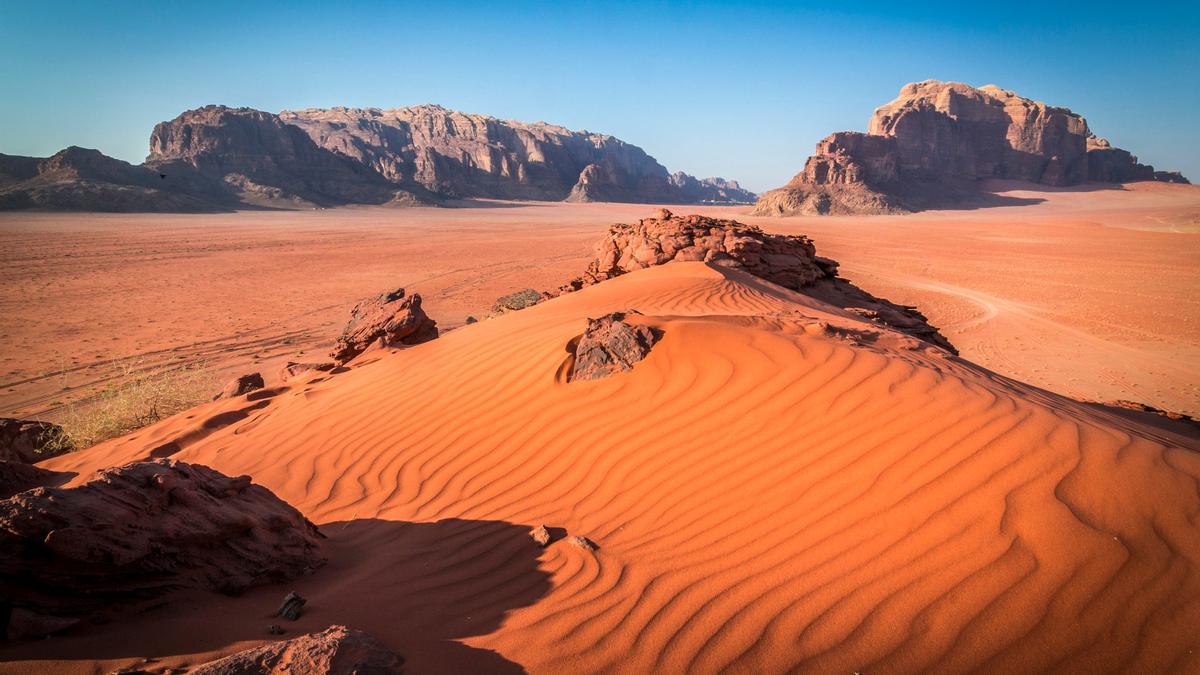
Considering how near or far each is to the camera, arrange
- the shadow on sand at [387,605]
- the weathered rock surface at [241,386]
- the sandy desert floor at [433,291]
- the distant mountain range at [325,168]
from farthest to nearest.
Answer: the distant mountain range at [325,168] → the sandy desert floor at [433,291] → the weathered rock surface at [241,386] → the shadow on sand at [387,605]

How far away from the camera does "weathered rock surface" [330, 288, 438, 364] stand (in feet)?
27.2

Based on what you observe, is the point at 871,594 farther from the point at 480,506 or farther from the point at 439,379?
the point at 439,379

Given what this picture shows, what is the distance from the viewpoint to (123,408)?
7090 mm

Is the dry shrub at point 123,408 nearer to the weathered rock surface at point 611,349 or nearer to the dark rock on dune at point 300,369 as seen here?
the dark rock on dune at point 300,369

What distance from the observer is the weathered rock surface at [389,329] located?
27.2 feet

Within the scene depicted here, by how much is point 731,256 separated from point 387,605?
968 cm

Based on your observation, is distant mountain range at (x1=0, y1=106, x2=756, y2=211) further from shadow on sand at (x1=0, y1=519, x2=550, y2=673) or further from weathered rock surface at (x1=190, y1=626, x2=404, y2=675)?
weathered rock surface at (x1=190, y1=626, x2=404, y2=675)

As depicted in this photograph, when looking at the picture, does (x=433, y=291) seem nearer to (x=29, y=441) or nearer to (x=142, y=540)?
(x=29, y=441)

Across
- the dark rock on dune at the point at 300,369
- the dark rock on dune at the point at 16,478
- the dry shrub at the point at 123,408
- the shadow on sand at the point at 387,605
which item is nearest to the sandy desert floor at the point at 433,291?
the dry shrub at the point at 123,408

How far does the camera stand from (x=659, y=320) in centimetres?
546

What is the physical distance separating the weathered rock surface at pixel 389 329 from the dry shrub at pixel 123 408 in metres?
1.96

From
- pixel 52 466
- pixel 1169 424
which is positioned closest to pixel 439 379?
pixel 52 466

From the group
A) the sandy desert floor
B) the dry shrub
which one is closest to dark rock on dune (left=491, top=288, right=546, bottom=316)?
the sandy desert floor

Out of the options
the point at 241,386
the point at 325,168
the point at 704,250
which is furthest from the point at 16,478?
the point at 325,168
